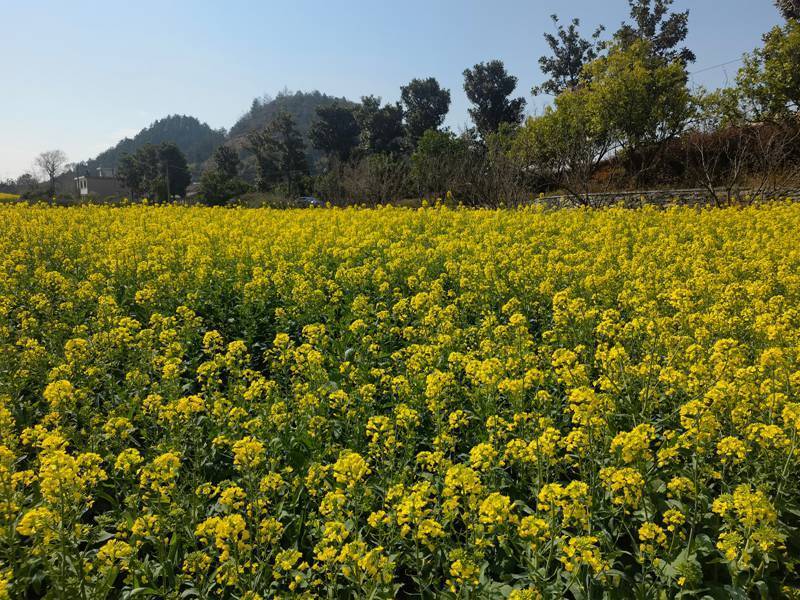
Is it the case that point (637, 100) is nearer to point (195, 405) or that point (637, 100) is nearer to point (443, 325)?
point (443, 325)

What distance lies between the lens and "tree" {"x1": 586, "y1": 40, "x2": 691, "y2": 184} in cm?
2475

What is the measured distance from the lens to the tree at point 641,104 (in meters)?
24.8

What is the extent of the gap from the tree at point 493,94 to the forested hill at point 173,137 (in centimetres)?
11018

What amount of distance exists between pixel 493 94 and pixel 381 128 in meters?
11.3

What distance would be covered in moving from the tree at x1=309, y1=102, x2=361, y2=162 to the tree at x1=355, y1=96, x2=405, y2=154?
4043mm

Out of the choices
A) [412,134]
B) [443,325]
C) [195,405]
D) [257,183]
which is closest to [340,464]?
[195,405]

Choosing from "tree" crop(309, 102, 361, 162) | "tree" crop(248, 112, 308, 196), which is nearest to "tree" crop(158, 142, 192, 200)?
"tree" crop(248, 112, 308, 196)

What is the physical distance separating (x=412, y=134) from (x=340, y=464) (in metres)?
49.8

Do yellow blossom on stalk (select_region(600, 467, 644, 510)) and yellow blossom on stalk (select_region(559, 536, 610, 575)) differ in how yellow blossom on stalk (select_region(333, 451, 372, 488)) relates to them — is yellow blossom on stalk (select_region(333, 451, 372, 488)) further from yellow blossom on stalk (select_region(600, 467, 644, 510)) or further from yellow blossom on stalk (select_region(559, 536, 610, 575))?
yellow blossom on stalk (select_region(600, 467, 644, 510))

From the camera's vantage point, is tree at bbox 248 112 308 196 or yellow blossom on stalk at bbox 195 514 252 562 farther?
tree at bbox 248 112 308 196

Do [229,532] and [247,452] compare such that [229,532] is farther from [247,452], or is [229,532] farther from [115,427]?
[115,427]

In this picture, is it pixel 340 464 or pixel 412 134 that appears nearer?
pixel 340 464

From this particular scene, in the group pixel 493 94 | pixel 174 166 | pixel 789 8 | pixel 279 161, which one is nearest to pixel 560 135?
pixel 789 8

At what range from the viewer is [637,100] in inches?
977
